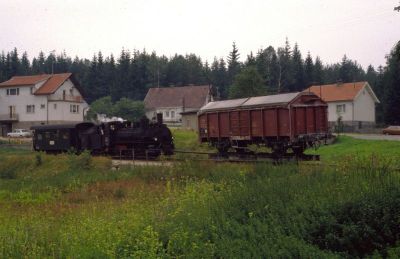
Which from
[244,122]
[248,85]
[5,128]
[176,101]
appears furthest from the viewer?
[176,101]

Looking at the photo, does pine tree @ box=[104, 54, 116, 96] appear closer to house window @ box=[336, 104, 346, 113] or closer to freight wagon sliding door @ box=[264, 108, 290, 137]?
house window @ box=[336, 104, 346, 113]

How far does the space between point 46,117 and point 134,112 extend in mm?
13488

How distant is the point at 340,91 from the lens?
223ft

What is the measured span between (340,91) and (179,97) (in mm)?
29709

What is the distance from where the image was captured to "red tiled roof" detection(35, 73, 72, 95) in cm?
6856

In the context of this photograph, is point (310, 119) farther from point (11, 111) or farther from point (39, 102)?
point (11, 111)

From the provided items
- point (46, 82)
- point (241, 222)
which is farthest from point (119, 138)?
point (46, 82)

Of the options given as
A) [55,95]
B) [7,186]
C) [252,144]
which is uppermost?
[55,95]

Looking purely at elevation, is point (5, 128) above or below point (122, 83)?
below

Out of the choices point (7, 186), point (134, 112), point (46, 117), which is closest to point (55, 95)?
point (46, 117)

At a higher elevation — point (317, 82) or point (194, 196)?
A: point (317, 82)

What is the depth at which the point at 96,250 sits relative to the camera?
27.9 ft

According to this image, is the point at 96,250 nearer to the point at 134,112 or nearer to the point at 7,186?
the point at 7,186

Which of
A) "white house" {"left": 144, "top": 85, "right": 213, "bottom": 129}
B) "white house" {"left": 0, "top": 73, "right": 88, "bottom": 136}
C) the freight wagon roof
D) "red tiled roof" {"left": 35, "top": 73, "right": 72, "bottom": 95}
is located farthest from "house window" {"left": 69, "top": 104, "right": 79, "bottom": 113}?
the freight wagon roof
